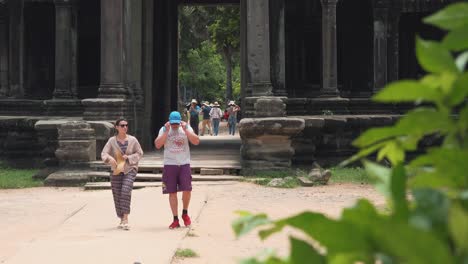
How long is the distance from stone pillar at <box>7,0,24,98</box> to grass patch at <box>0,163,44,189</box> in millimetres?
3451

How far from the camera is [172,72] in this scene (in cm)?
2242

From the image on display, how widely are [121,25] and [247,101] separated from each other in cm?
328

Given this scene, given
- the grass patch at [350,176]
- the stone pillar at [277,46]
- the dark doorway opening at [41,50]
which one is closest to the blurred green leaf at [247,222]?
the grass patch at [350,176]

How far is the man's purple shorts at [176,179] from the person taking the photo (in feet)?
27.8

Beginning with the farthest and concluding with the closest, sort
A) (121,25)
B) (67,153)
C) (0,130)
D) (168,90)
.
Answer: (168,90) → (0,130) → (121,25) → (67,153)

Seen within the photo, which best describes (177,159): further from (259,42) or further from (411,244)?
(411,244)

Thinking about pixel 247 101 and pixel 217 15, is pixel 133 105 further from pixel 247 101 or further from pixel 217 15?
pixel 217 15

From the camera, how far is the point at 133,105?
16203 mm

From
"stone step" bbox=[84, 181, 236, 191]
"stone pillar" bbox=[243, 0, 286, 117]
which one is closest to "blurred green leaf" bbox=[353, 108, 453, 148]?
"stone step" bbox=[84, 181, 236, 191]

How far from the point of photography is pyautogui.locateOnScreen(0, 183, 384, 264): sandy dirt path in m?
6.67

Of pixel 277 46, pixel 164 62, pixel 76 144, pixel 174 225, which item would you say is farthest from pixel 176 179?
pixel 164 62

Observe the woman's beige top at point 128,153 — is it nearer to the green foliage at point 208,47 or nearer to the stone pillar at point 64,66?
the stone pillar at point 64,66

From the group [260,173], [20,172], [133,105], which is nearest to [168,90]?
[133,105]

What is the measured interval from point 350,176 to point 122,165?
6829mm
